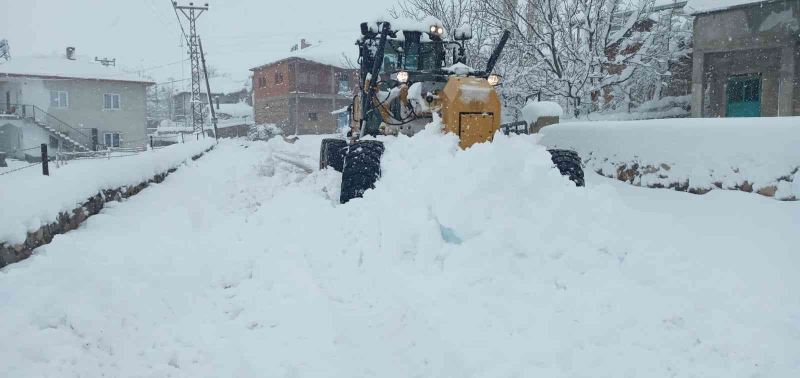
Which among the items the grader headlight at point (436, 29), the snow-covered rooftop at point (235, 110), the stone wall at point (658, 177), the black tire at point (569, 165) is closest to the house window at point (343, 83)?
the snow-covered rooftop at point (235, 110)

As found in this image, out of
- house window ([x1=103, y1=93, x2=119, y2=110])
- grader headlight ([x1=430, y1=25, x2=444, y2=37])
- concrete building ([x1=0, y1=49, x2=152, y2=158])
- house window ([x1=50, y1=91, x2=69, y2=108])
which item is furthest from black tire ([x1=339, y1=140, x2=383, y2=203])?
house window ([x1=103, y1=93, x2=119, y2=110])

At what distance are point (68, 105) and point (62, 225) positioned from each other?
37.6 meters

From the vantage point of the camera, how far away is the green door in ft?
58.4

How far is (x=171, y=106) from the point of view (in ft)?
319

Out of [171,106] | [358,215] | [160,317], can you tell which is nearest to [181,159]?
[358,215]

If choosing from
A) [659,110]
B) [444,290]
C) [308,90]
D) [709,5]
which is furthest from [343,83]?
[444,290]

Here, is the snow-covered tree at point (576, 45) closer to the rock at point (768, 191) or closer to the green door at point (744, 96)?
the green door at point (744, 96)

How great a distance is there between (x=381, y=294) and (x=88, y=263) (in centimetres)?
297

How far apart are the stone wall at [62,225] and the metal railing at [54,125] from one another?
1199 inches

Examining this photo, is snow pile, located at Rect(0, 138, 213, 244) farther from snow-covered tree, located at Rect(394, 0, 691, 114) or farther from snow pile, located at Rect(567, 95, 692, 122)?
snow pile, located at Rect(567, 95, 692, 122)

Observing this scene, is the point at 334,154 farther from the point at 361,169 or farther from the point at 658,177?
the point at 658,177

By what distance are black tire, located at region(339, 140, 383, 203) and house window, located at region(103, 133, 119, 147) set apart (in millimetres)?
39087

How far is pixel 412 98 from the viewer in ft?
29.3

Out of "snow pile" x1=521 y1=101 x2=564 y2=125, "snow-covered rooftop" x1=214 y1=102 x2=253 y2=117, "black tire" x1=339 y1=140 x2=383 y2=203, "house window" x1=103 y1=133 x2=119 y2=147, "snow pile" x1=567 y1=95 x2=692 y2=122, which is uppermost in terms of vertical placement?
"snow-covered rooftop" x1=214 y1=102 x2=253 y2=117
